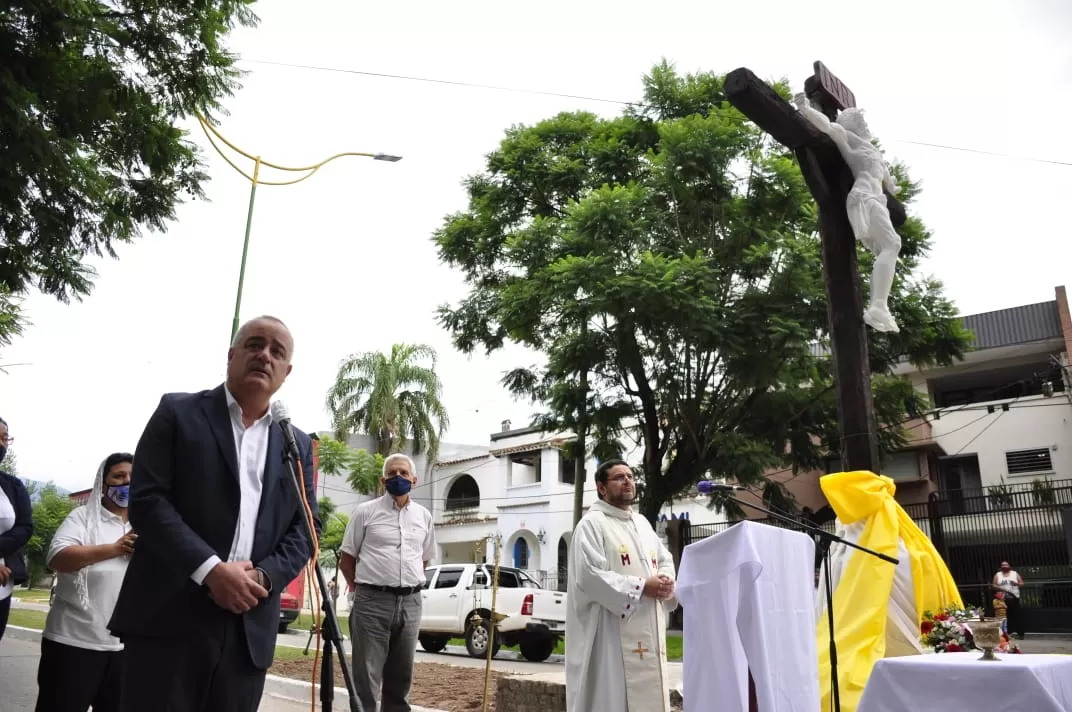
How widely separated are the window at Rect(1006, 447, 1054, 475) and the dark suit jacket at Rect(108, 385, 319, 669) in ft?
94.8

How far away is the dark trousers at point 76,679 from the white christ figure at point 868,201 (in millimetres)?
5247

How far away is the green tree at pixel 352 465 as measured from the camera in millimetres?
34250

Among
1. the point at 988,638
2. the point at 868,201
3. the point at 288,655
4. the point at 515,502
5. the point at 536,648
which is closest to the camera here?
the point at 988,638

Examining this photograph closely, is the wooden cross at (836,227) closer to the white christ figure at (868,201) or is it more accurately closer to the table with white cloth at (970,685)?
the white christ figure at (868,201)

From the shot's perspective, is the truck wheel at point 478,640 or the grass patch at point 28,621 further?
the grass patch at point 28,621

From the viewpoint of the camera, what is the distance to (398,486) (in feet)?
21.4

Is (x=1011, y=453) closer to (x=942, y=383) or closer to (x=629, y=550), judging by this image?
(x=942, y=383)

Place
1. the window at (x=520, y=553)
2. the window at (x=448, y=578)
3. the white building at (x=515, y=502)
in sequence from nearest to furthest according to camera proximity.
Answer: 1. the window at (x=448, y=578)
2. the white building at (x=515, y=502)
3. the window at (x=520, y=553)

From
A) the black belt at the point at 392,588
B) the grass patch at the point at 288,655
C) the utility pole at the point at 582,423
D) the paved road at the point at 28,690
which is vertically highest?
the utility pole at the point at 582,423

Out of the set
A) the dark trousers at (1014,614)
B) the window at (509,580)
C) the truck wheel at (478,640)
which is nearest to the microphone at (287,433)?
the truck wheel at (478,640)

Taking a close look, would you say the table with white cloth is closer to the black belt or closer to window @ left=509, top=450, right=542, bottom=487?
the black belt

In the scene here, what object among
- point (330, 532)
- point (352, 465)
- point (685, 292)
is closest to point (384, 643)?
point (685, 292)

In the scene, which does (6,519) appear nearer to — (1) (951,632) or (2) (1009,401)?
(1) (951,632)

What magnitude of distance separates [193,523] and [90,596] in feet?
6.96
